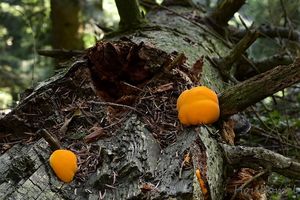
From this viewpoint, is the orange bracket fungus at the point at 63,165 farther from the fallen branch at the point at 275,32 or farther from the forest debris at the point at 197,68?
the fallen branch at the point at 275,32

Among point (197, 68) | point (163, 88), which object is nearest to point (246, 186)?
point (163, 88)

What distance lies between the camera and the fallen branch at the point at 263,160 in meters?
2.08

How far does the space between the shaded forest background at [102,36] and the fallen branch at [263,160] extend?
0.90 meters

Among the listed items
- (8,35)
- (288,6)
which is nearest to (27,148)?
(288,6)

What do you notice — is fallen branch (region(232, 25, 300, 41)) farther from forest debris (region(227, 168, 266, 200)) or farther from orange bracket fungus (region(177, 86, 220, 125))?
forest debris (region(227, 168, 266, 200))

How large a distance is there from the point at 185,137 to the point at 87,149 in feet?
1.78

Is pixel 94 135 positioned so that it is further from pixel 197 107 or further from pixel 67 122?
pixel 197 107

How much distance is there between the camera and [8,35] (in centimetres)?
852

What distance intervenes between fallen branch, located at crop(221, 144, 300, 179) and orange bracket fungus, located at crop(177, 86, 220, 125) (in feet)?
0.75

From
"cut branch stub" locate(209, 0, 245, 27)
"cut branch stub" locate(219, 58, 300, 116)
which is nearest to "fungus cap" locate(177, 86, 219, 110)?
"cut branch stub" locate(219, 58, 300, 116)

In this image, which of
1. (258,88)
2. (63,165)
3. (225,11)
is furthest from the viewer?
(225,11)

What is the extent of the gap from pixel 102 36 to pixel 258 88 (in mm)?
3917

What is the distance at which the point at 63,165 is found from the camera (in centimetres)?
208

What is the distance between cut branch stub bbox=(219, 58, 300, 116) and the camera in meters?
2.24
